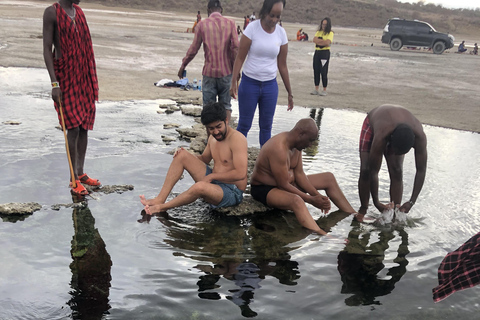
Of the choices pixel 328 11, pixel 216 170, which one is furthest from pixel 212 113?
pixel 328 11

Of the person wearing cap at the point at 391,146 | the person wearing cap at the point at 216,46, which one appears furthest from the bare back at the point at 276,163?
the person wearing cap at the point at 216,46

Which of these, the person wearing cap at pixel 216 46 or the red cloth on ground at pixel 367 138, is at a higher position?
the person wearing cap at pixel 216 46

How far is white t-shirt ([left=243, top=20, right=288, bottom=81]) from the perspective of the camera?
529cm

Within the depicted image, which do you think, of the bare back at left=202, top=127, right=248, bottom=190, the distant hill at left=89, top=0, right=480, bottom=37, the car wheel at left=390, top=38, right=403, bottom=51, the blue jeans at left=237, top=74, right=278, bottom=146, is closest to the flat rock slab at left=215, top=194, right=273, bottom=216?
the bare back at left=202, top=127, right=248, bottom=190

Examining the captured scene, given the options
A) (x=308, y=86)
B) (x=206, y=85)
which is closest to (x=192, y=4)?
(x=308, y=86)

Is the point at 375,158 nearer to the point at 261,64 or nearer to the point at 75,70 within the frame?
the point at 261,64

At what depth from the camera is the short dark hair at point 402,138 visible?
3939mm

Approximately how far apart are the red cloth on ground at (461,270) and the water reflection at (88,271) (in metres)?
2.03

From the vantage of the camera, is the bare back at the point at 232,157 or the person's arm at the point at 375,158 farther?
the bare back at the point at 232,157

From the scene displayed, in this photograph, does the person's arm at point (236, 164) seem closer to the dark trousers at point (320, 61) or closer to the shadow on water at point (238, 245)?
the shadow on water at point (238, 245)

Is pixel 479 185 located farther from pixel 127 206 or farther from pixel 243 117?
pixel 127 206

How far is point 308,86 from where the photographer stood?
12.4 meters

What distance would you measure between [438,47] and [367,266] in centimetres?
2683

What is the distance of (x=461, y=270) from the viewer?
2777 millimetres
